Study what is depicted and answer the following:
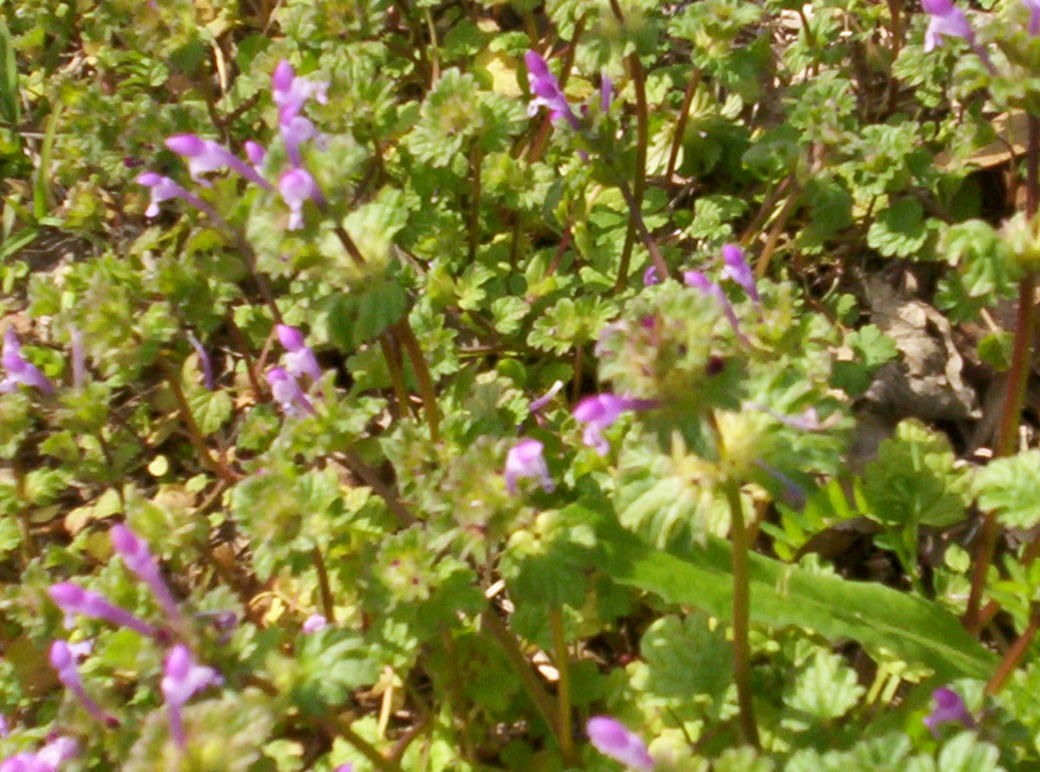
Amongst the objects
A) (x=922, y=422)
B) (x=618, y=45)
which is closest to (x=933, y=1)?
(x=618, y=45)

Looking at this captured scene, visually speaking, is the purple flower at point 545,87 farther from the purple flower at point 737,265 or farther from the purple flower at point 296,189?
the purple flower at point 296,189

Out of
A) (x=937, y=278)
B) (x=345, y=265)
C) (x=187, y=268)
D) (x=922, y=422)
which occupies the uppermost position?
(x=345, y=265)

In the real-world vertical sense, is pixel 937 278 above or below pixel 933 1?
below

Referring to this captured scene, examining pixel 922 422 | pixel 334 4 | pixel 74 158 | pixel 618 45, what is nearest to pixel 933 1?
pixel 618 45

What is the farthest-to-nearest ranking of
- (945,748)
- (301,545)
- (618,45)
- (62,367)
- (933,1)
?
1. (62,367)
2. (618,45)
3. (301,545)
4. (933,1)
5. (945,748)

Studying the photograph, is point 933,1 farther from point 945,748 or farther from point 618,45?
point 945,748

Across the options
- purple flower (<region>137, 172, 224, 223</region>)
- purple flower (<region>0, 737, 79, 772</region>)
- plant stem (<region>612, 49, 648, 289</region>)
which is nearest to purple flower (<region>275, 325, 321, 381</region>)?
purple flower (<region>137, 172, 224, 223</region>)

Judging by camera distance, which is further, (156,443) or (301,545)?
(156,443)

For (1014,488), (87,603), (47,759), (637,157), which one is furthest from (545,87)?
(47,759)

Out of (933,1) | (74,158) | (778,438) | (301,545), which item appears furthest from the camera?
(74,158)
